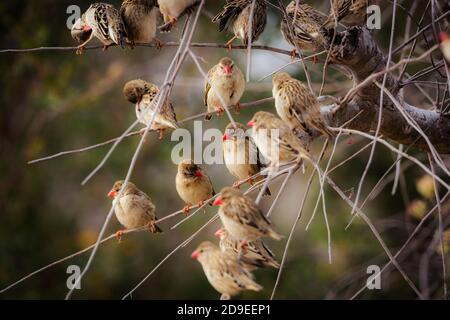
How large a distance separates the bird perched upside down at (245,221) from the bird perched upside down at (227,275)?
0.13 metres


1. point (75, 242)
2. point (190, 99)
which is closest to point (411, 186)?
point (190, 99)

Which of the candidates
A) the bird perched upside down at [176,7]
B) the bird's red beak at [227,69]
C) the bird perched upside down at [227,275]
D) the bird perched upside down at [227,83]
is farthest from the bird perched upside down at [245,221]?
the bird's red beak at [227,69]

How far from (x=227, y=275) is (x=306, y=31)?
189 cm

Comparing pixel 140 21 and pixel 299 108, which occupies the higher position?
pixel 140 21

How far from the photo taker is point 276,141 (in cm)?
374

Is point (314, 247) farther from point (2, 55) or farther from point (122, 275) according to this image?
point (2, 55)

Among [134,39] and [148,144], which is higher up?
[148,144]

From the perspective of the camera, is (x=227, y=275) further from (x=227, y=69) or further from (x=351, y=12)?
(x=351, y=12)

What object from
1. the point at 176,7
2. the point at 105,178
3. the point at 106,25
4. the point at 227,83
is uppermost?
the point at 105,178

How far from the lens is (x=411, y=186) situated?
28.9ft

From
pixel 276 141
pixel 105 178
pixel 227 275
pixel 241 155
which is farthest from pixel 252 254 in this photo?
pixel 105 178

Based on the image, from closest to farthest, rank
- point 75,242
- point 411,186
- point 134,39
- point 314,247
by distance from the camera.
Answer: point 134,39
point 411,186
point 314,247
point 75,242
